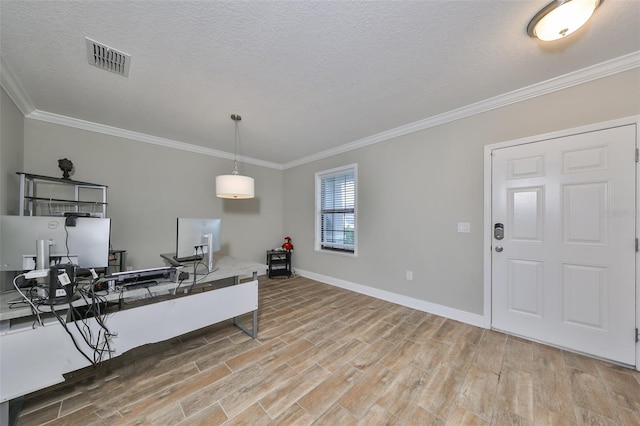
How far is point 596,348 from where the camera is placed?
192 centimetres

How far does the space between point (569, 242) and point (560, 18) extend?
1808 millimetres

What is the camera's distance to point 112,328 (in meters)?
1.53

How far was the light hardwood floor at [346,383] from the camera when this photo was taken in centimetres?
138

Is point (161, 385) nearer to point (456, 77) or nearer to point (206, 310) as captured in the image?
point (206, 310)

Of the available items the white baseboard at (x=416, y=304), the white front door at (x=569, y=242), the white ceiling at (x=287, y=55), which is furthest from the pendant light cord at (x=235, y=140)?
the white front door at (x=569, y=242)

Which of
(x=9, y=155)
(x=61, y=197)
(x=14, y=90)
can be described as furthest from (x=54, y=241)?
(x=61, y=197)

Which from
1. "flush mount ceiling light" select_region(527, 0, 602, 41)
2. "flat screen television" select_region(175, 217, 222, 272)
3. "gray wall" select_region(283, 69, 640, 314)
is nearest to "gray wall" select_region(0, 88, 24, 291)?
"flat screen television" select_region(175, 217, 222, 272)

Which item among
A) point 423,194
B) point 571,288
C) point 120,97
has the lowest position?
point 571,288

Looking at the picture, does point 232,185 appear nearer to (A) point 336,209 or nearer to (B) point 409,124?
(A) point 336,209

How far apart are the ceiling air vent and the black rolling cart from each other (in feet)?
11.3

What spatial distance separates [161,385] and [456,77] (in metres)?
3.53

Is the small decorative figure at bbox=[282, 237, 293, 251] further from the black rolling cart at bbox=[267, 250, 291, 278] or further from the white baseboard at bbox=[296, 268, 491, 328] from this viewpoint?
the white baseboard at bbox=[296, 268, 491, 328]

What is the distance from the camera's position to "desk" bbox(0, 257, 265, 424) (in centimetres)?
122

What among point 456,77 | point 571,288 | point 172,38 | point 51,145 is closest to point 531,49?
point 456,77
